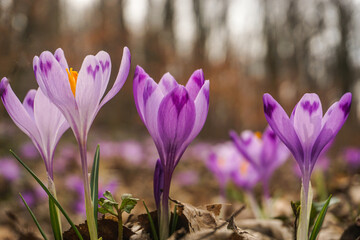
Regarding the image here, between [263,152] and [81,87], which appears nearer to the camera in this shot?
[81,87]

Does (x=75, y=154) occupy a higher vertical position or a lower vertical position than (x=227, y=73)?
lower

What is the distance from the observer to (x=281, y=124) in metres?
0.71

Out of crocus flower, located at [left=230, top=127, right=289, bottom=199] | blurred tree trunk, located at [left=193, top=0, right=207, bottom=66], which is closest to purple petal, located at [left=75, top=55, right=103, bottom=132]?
crocus flower, located at [left=230, top=127, right=289, bottom=199]

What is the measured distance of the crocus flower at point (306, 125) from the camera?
0.69 meters

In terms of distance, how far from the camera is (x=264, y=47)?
63.0ft

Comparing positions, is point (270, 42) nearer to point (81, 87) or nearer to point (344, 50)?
point (344, 50)

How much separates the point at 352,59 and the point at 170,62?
9.30 m

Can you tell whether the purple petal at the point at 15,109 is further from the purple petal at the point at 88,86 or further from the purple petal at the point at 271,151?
the purple petal at the point at 271,151

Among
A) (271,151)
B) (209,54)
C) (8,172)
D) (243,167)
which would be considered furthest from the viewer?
(209,54)

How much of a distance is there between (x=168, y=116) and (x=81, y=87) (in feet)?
0.52

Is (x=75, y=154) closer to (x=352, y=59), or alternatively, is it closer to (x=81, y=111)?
(x=81, y=111)

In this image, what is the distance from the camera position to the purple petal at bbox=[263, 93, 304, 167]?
0.69m

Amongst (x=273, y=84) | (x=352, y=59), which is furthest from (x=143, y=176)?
(x=352, y=59)

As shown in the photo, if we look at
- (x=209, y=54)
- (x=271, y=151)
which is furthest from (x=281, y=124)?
(x=209, y=54)
